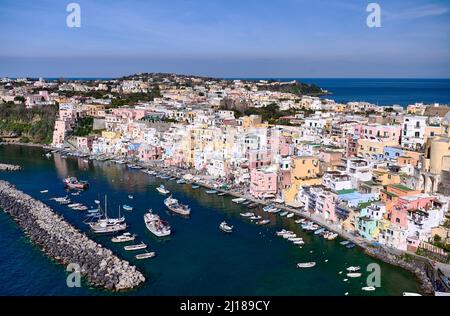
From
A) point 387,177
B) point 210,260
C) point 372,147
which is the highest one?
point 372,147

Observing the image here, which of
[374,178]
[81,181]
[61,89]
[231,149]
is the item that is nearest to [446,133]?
[374,178]

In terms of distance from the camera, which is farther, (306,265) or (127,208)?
(127,208)

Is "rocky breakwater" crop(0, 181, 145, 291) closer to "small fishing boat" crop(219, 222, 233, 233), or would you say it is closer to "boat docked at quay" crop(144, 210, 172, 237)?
"boat docked at quay" crop(144, 210, 172, 237)

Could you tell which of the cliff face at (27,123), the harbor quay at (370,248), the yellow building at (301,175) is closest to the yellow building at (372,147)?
the yellow building at (301,175)

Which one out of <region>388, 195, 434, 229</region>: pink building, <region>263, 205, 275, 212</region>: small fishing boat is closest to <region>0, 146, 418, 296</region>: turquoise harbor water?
<region>263, 205, 275, 212</region>: small fishing boat

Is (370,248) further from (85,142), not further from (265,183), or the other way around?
(85,142)

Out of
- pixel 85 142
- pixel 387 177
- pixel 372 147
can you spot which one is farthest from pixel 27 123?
pixel 387 177
